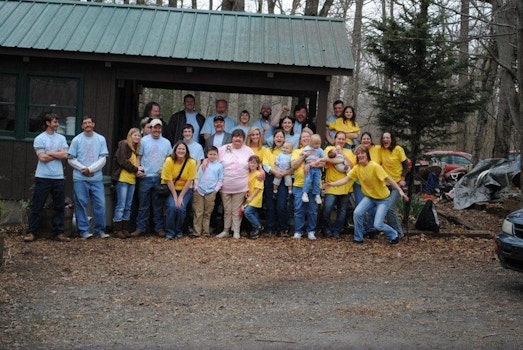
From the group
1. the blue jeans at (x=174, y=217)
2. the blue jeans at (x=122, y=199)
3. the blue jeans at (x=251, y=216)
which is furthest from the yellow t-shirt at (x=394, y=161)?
the blue jeans at (x=122, y=199)

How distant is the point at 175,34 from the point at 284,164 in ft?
11.4

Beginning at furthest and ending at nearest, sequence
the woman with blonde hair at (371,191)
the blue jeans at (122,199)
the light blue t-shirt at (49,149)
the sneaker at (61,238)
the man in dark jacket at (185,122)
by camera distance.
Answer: the man in dark jacket at (185,122) → the blue jeans at (122,199) → the woman with blonde hair at (371,191) → the sneaker at (61,238) → the light blue t-shirt at (49,149)

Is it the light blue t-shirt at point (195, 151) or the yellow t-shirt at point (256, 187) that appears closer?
the yellow t-shirt at point (256, 187)

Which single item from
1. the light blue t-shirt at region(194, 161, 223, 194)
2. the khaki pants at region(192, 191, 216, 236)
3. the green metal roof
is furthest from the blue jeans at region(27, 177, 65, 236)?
the green metal roof

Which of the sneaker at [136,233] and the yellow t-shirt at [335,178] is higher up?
the yellow t-shirt at [335,178]

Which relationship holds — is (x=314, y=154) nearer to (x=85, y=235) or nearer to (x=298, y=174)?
(x=298, y=174)

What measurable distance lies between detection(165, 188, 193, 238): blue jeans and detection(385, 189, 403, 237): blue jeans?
335cm

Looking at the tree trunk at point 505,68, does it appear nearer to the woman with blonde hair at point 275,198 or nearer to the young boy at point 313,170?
the young boy at point 313,170

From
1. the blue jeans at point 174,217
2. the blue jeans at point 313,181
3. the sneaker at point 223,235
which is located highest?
the blue jeans at point 313,181

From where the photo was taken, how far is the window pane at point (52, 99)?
11461 millimetres

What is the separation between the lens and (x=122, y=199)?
10422 mm

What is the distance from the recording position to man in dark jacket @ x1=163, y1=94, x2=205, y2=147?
11711 mm

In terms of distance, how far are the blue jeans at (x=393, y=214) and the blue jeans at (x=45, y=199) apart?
5.29m

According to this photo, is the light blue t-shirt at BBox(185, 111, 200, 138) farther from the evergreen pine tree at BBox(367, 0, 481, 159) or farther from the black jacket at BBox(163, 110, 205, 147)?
the evergreen pine tree at BBox(367, 0, 481, 159)
